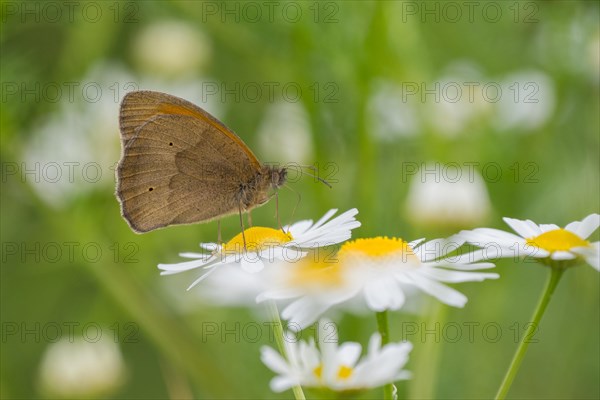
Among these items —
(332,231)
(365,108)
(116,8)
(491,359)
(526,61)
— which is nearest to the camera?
(332,231)

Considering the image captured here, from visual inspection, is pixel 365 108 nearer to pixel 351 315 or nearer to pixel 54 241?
pixel 351 315

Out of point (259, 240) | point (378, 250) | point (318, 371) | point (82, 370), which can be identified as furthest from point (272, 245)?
point (82, 370)

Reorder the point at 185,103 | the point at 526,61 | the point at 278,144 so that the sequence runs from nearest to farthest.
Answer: the point at 185,103 < the point at 278,144 < the point at 526,61

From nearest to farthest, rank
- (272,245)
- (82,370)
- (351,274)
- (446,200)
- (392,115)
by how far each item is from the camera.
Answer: (351,274), (272,245), (446,200), (82,370), (392,115)

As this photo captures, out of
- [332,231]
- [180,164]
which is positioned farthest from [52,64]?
[332,231]

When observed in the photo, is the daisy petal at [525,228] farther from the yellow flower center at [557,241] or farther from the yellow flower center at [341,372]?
the yellow flower center at [341,372]

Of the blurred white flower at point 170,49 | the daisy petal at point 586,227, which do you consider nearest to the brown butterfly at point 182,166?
the daisy petal at point 586,227

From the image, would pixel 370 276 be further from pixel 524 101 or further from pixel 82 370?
pixel 524 101
